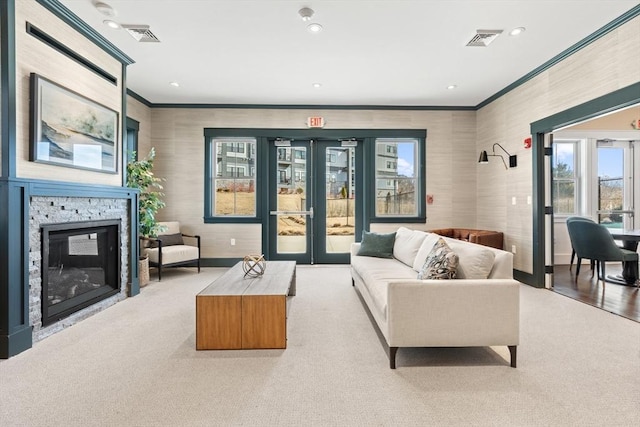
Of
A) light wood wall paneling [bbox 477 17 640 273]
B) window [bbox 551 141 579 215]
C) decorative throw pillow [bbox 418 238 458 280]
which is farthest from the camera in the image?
window [bbox 551 141 579 215]

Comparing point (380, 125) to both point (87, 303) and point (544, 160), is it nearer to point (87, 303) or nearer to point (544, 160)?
point (544, 160)

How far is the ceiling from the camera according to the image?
302 cm

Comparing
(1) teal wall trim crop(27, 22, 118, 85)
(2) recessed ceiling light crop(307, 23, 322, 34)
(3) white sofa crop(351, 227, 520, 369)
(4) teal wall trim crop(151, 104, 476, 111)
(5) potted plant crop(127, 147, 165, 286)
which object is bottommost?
(3) white sofa crop(351, 227, 520, 369)

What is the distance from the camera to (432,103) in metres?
5.80

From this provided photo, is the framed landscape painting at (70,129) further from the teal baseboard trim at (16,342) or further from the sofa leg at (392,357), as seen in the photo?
the sofa leg at (392,357)

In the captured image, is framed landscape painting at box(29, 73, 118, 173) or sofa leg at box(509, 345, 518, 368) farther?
framed landscape painting at box(29, 73, 118, 173)

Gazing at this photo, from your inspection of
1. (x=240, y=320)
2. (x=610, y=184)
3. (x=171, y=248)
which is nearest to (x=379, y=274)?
(x=240, y=320)

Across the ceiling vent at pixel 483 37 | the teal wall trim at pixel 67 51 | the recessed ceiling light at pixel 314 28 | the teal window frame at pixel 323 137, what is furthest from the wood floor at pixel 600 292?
the teal wall trim at pixel 67 51

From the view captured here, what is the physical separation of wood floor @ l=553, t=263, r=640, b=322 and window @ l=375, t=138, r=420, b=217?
8.01 feet

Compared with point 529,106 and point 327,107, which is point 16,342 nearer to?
point 327,107

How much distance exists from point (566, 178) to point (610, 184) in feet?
2.59

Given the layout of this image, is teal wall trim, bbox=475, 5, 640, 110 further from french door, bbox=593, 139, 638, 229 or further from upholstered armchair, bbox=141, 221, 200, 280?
upholstered armchair, bbox=141, 221, 200, 280

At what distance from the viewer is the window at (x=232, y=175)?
235 inches

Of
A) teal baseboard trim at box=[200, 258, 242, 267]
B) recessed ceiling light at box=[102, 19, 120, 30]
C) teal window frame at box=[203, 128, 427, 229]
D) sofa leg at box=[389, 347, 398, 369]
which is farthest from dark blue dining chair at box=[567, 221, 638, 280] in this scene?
recessed ceiling light at box=[102, 19, 120, 30]
